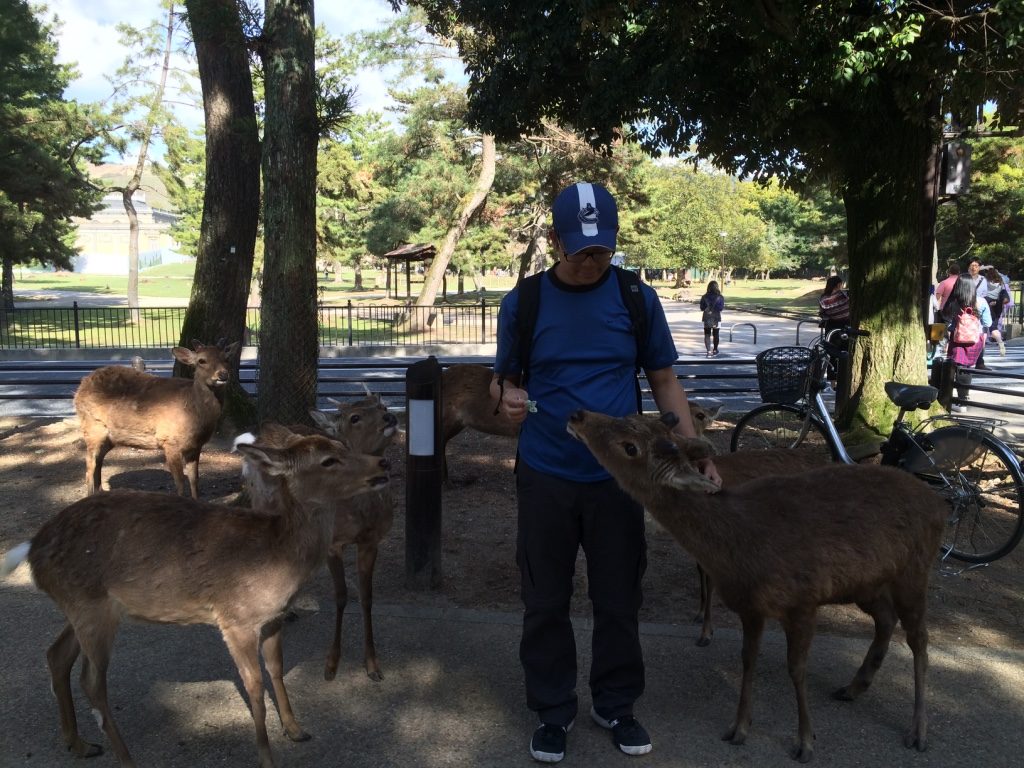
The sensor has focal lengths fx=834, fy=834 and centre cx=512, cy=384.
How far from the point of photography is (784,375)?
6977 mm

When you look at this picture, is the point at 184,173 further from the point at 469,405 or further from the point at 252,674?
the point at 252,674

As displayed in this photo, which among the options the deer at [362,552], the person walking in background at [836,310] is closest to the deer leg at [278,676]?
the deer at [362,552]

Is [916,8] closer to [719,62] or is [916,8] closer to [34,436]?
[719,62]

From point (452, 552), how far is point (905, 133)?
637 cm

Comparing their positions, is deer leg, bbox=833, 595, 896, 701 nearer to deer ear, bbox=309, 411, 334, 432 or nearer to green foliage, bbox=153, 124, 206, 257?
deer ear, bbox=309, 411, 334, 432

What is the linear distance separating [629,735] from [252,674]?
5.22 ft

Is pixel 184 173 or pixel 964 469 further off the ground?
pixel 184 173

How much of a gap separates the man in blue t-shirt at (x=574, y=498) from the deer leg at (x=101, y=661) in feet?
5.56

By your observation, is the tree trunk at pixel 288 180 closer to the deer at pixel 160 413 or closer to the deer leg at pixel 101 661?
the deer at pixel 160 413

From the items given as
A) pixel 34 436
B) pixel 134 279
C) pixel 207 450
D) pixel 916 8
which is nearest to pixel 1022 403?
pixel 916 8

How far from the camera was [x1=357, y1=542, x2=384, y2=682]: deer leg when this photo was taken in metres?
4.23

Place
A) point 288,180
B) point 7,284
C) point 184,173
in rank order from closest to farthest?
point 288,180 → point 7,284 → point 184,173

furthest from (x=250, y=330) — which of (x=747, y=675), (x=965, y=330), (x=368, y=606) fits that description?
(x=747, y=675)

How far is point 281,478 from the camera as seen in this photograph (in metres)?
3.72
